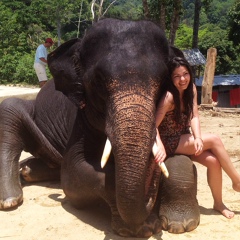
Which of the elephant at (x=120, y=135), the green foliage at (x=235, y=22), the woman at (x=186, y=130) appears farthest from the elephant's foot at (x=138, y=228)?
the green foliage at (x=235, y=22)

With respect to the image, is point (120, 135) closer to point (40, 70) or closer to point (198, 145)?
point (198, 145)

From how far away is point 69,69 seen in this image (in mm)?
4375

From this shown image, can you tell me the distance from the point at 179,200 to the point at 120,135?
3.39ft

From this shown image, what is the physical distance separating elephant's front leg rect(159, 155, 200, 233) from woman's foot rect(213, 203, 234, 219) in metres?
0.38

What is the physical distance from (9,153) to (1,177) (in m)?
0.35

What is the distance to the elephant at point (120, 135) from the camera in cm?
333

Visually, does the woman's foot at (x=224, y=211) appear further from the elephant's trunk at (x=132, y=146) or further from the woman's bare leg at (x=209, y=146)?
the elephant's trunk at (x=132, y=146)

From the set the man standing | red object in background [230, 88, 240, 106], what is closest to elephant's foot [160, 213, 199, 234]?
the man standing

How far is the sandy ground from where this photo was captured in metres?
3.96

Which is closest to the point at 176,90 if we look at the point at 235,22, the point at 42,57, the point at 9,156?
the point at 9,156

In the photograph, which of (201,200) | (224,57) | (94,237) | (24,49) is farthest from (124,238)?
(224,57)

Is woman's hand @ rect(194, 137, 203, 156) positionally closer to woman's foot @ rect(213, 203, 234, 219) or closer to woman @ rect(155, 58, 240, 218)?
woman @ rect(155, 58, 240, 218)

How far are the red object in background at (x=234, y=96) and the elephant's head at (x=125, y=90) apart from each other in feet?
73.8

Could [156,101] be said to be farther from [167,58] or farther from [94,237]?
[94,237]
